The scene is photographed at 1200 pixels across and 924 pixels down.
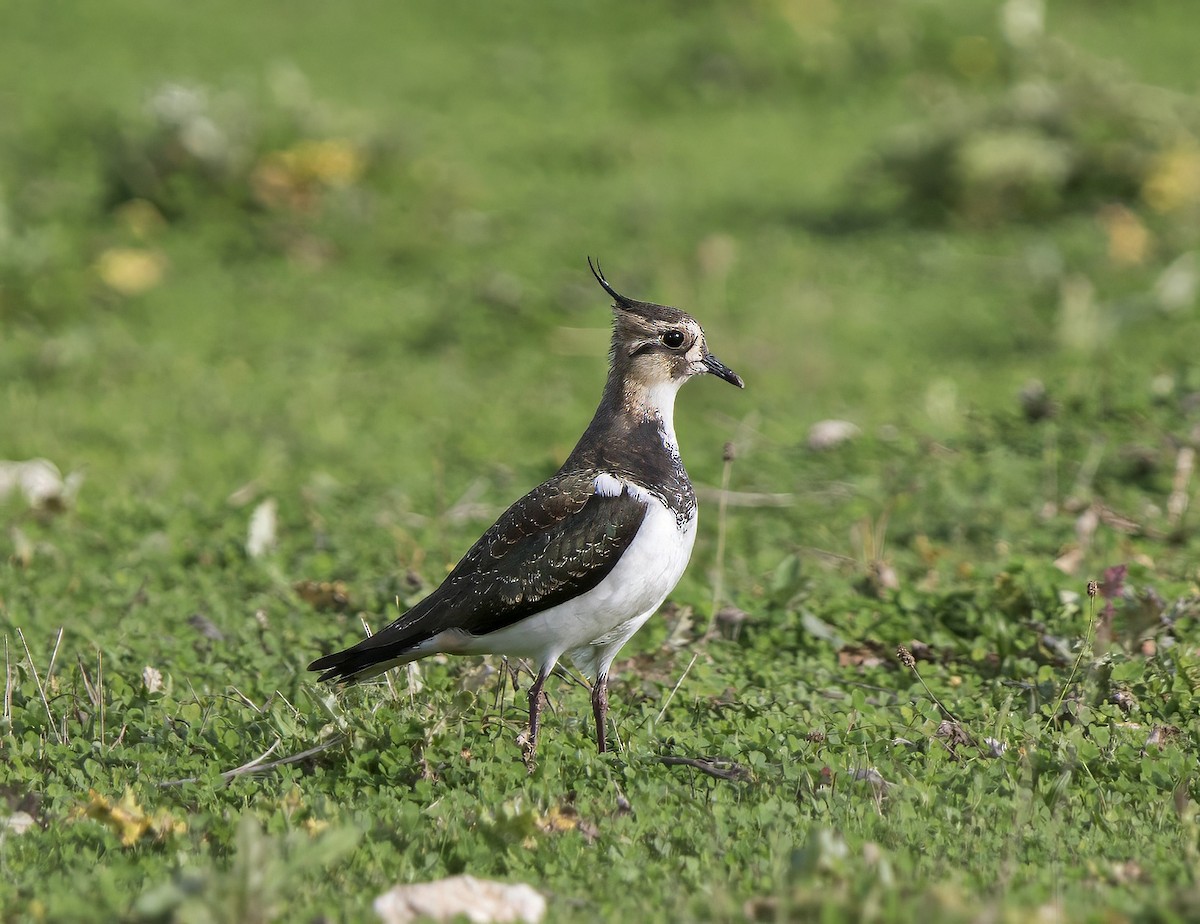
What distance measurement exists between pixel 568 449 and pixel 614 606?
467 cm

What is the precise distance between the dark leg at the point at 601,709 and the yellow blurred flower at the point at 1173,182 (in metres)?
9.15

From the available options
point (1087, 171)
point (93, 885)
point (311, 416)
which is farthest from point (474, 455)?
point (1087, 171)

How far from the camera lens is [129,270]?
12211 millimetres

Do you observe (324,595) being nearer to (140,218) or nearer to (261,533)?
(261,533)

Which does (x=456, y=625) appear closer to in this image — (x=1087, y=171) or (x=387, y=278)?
(x=387, y=278)

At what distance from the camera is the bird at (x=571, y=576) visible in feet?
16.8

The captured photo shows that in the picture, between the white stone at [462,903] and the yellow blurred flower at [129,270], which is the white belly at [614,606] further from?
the yellow blurred flower at [129,270]

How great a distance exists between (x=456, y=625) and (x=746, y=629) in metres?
1.79

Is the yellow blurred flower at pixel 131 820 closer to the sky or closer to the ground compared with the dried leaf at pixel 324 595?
closer to the sky

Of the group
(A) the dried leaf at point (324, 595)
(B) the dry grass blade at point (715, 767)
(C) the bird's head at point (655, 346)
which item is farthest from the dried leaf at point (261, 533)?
(B) the dry grass blade at point (715, 767)

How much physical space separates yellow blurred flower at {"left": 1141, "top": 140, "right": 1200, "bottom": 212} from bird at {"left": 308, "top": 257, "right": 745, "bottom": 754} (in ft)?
28.5

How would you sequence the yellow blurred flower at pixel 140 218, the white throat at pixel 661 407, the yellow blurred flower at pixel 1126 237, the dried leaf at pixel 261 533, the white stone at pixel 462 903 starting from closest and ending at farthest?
the white stone at pixel 462 903
the white throat at pixel 661 407
the dried leaf at pixel 261 533
the yellow blurred flower at pixel 1126 237
the yellow blurred flower at pixel 140 218

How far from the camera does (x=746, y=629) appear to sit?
6.54m

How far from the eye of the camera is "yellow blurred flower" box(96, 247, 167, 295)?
1210 cm
